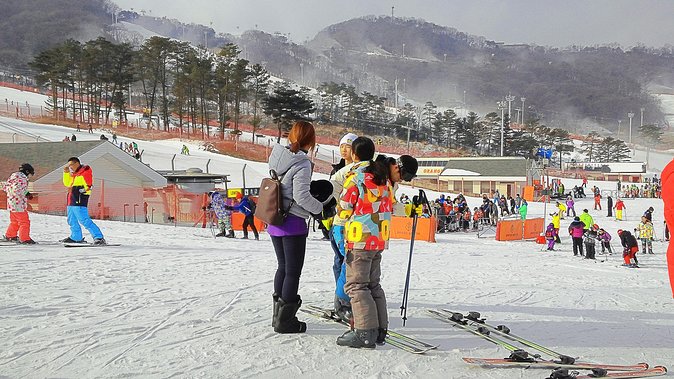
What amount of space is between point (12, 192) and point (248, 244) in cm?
487

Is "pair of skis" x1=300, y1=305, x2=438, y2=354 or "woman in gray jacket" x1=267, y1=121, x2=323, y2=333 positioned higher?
"woman in gray jacket" x1=267, y1=121, x2=323, y2=333

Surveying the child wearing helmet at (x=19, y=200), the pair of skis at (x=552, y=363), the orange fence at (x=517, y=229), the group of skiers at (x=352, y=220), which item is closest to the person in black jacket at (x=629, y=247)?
the orange fence at (x=517, y=229)

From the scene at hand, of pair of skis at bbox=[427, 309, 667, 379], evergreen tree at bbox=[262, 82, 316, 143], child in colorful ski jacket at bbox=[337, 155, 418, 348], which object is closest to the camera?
pair of skis at bbox=[427, 309, 667, 379]

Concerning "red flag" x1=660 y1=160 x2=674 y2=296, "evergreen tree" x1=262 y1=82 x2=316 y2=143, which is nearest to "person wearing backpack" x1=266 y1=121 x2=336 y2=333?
"red flag" x1=660 y1=160 x2=674 y2=296

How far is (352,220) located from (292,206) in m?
0.47

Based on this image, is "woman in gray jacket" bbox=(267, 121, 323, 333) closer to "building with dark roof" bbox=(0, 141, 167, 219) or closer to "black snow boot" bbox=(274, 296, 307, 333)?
"black snow boot" bbox=(274, 296, 307, 333)

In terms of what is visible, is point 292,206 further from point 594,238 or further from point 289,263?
point 594,238

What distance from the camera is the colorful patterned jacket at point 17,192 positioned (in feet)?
29.7

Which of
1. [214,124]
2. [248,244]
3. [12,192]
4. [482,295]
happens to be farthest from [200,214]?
[214,124]

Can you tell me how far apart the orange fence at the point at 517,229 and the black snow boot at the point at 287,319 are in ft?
53.6

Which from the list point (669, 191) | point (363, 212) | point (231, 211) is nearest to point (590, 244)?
point (231, 211)

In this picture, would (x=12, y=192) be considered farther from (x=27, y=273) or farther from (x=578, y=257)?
(x=578, y=257)

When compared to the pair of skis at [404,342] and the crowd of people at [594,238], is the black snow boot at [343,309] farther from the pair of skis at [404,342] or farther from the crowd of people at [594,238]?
the crowd of people at [594,238]

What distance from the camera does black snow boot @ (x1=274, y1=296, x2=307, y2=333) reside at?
14.4ft
